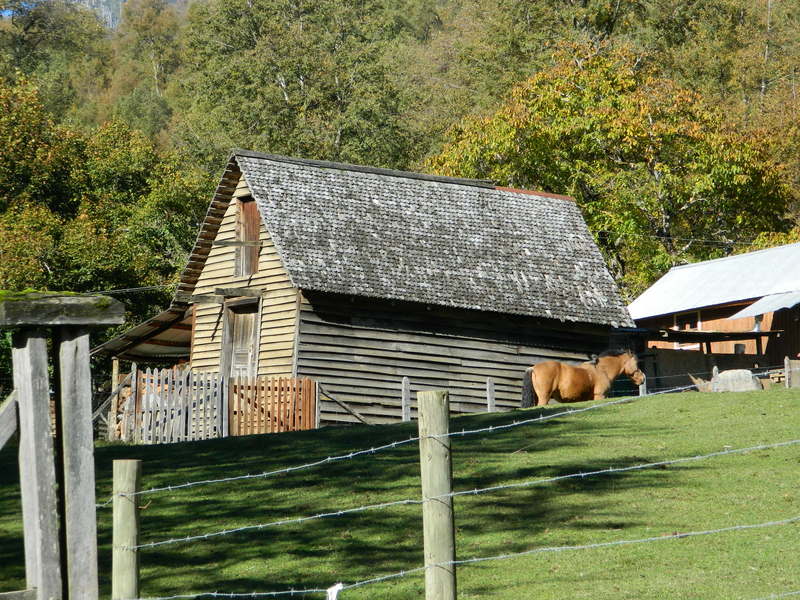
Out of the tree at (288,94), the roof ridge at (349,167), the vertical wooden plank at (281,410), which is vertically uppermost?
the tree at (288,94)

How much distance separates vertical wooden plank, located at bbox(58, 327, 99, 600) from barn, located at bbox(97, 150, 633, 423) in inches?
748

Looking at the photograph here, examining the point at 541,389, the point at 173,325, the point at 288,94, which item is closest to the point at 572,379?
the point at 541,389

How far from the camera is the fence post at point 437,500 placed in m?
6.10

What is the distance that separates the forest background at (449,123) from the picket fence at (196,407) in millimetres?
13483

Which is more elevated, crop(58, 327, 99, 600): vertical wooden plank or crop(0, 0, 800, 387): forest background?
crop(0, 0, 800, 387): forest background

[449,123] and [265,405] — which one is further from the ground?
[449,123]

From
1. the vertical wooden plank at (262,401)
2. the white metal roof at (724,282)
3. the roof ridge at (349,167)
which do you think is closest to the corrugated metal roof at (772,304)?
the white metal roof at (724,282)

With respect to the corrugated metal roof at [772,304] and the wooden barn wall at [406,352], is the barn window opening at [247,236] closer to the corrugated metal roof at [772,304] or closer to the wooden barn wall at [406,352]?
the wooden barn wall at [406,352]

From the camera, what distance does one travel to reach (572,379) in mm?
23750

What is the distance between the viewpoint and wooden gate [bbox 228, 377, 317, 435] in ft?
75.5

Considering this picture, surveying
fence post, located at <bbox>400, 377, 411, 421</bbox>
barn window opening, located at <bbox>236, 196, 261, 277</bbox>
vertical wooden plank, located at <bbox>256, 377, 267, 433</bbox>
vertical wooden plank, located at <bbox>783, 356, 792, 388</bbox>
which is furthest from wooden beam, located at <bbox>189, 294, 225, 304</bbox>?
vertical wooden plank, located at <bbox>783, 356, 792, 388</bbox>

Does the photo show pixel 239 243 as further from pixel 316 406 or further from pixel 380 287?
pixel 316 406

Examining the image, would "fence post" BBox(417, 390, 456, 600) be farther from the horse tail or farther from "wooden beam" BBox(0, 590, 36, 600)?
the horse tail

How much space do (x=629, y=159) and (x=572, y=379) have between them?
23309 mm
